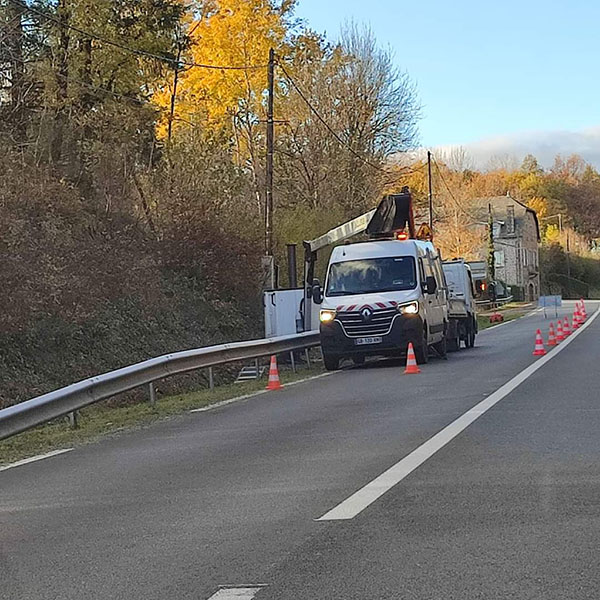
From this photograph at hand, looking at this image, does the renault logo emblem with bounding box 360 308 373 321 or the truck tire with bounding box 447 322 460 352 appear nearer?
the renault logo emblem with bounding box 360 308 373 321

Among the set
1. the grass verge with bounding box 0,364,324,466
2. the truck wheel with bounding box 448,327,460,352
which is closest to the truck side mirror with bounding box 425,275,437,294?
the truck wheel with bounding box 448,327,460,352

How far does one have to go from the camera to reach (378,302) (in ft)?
67.2

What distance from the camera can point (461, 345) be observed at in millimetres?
28453

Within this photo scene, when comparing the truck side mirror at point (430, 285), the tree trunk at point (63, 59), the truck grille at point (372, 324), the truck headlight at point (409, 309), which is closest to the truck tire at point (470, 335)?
the truck side mirror at point (430, 285)

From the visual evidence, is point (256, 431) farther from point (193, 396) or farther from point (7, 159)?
point (7, 159)

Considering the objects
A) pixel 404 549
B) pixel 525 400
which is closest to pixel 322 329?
pixel 525 400

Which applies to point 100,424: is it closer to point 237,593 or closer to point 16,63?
point 237,593

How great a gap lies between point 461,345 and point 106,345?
11.1 meters

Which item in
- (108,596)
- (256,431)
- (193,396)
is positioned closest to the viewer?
(108,596)

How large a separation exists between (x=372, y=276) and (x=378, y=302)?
2.93ft

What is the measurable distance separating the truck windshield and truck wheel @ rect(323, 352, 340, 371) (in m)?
1.33

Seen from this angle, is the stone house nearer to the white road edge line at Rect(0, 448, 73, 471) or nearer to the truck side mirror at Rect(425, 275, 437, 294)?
the truck side mirror at Rect(425, 275, 437, 294)

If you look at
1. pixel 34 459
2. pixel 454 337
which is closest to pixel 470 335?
pixel 454 337

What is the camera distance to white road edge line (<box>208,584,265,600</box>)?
5.09 metres
